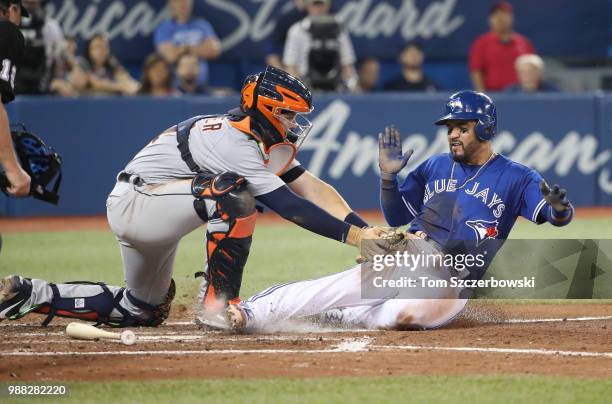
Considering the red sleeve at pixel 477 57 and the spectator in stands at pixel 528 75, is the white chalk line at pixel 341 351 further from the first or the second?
the red sleeve at pixel 477 57

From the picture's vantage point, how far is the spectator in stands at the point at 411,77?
15.3 meters

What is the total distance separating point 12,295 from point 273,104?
185 cm

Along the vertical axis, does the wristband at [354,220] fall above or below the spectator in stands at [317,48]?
below

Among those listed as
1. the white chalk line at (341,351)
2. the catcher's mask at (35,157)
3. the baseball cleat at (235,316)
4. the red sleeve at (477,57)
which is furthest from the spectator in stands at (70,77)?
the white chalk line at (341,351)

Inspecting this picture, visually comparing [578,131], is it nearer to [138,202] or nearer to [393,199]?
[393,199]

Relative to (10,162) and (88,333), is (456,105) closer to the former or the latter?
(88,333)

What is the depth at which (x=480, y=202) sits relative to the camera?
22.2 ft

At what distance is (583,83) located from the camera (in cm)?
1812

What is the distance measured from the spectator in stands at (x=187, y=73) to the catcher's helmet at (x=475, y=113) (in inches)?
300

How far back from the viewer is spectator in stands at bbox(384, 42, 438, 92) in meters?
15.3

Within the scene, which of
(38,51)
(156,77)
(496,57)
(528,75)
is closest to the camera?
(38,51)

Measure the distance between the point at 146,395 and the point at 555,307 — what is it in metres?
3.87

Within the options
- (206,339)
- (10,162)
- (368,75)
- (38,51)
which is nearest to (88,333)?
(206,339)

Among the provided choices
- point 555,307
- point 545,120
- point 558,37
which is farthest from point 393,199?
point 558,37
